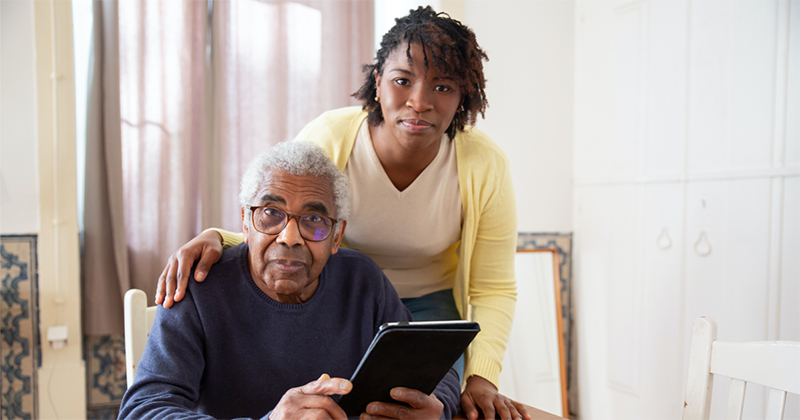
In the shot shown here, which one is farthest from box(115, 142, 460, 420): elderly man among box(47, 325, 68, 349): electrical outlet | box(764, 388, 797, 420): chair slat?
box(47, 325, 68, 349): electrical outlet

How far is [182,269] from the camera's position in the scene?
3.68ft

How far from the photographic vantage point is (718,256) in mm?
2342

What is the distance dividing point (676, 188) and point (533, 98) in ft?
3.17

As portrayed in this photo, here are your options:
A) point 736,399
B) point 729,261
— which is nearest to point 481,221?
point 736,399

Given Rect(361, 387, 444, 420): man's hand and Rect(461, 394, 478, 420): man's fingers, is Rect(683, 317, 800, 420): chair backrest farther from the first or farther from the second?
Rect(361, 387, 444, 420): man's hand

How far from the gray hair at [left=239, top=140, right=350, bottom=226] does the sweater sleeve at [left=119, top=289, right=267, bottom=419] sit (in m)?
0.26

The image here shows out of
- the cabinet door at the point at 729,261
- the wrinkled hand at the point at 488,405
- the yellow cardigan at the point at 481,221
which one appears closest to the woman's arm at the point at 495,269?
the yellow cardigan at the point at 481,221

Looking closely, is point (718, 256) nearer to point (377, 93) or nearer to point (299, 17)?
point (377, 93)

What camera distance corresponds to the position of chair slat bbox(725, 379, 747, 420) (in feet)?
3.64

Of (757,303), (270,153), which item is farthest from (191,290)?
(757,303)

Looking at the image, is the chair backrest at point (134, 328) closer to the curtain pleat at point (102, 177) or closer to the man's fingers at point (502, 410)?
the man's fingers at point (502, 410)

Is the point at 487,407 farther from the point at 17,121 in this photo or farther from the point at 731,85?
the point at 17,121

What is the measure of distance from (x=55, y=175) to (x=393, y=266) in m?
1.53

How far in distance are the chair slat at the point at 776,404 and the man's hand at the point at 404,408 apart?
700 millimetres
